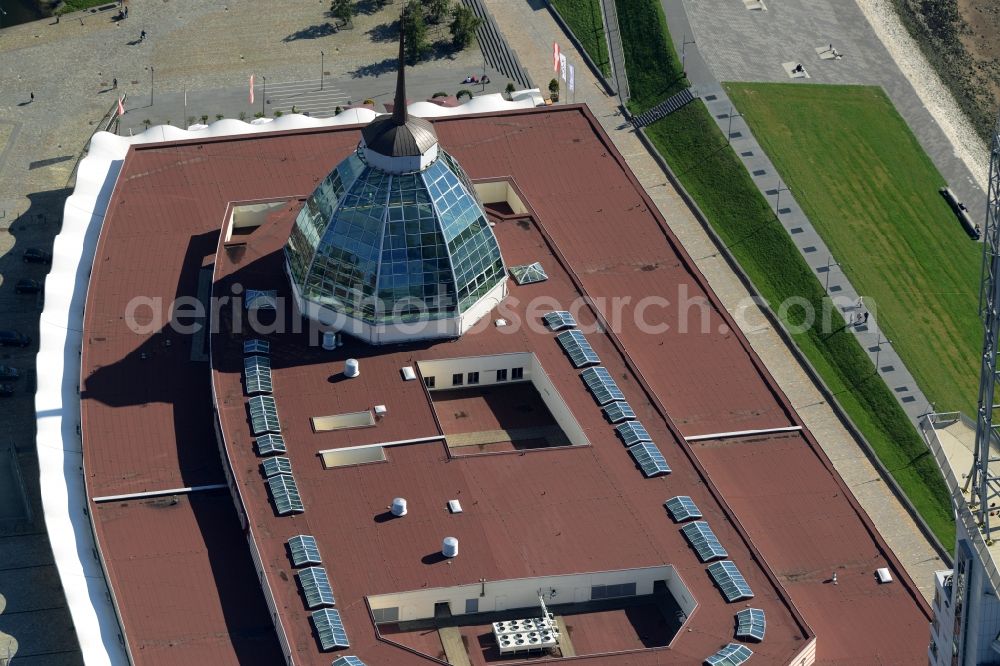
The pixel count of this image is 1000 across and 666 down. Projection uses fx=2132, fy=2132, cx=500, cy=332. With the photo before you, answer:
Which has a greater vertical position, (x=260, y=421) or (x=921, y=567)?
(x=260, y=421)

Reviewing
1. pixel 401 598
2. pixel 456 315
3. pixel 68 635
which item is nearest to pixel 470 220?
pixel 456 315

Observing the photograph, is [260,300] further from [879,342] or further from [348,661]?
[879,342]

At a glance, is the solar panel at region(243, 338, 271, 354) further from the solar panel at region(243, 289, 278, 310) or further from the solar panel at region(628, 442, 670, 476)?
the solar panel at region(628, 442, 670, 476)

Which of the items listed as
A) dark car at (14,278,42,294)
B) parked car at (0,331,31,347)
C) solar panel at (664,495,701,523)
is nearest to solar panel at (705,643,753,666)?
solar panel at (664,495,701,523)

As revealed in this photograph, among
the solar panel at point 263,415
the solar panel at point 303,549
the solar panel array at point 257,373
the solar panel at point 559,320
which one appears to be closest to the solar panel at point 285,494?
the solar panel at point 303,549

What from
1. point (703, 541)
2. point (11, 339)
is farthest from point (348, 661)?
point (11, 339)

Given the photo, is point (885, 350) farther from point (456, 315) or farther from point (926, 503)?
point (456, 315)

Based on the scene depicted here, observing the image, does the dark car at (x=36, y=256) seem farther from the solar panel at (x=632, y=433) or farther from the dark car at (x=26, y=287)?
the solar panel at (x=632, y=433)
